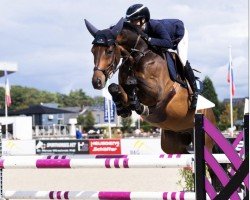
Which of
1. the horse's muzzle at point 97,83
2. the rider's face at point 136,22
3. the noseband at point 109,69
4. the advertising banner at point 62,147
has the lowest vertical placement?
the advertising banner at point 62,147

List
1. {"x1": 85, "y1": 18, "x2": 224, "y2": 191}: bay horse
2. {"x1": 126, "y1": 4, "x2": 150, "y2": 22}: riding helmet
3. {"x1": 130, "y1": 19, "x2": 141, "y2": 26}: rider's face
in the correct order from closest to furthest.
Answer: {"x1": 85, "y1": 18, "x2": 224, "y2": 191}: bay horse, {"x1": 126, "y1": 4, "x2": 150, "y2": 22}: riding helmet, {"x1": 130, "y1": 19, "x2": 141, "y2": 26}: rider's face

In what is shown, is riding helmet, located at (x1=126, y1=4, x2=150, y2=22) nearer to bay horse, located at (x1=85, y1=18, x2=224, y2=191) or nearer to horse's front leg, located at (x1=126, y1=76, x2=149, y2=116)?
bay horse, located at (x1=85, y1=18, x2=224, y2=191)

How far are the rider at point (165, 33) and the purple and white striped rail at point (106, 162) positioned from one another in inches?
55.9

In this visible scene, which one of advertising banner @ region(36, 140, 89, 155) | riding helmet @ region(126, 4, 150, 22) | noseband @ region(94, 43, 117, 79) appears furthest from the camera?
advertising banner @ region(36, 140, 89, 155)

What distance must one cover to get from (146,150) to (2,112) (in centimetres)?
2182

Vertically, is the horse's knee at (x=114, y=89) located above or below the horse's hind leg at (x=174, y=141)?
above

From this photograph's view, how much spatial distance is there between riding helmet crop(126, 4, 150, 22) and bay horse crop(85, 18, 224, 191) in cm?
10

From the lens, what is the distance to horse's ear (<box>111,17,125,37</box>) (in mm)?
4996


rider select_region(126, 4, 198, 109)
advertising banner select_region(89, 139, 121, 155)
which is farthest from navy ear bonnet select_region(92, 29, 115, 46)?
advertising banner select_region(89, 139, 121, 155)

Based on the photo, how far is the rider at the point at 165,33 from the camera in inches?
210

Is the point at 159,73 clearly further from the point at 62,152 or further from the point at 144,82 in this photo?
the point at 62,152

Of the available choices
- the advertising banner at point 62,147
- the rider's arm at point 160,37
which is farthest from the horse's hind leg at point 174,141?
the advertising banner at point 62,147

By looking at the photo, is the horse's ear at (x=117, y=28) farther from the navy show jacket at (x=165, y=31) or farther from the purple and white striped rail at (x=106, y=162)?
the purple and white striped rail at (x=106, y=162)

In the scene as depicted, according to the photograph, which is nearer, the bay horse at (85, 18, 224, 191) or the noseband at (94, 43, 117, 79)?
the noseband at (94, 43, 117, 79)
